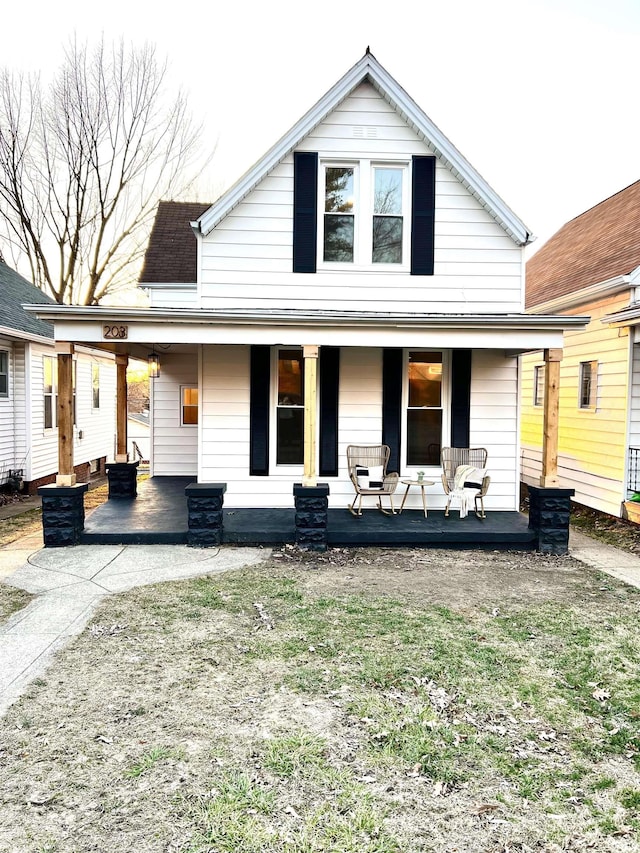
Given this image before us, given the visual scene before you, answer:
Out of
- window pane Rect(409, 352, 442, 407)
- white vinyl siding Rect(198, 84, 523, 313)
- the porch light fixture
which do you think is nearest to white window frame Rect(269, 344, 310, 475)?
white vinyl siding Rect(198, 84, 523, 313)

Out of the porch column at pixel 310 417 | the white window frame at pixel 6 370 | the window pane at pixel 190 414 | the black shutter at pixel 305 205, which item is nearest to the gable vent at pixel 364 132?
the black shutter at pixel 305 205

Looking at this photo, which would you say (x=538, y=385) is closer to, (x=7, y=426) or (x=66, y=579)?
(x=66, y=579)

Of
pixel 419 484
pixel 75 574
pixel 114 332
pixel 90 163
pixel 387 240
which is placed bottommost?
pixel 75 574

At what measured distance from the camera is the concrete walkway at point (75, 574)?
4.29 m

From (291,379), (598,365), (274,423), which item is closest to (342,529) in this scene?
(274,423)

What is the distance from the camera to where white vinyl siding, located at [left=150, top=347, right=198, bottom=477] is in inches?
475

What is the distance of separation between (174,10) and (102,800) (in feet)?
66.6

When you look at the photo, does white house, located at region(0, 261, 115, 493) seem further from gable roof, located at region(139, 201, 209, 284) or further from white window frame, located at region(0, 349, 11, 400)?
gable roof, located at region(139, 201, 209, 284)

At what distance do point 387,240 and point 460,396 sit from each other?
277 centimetres

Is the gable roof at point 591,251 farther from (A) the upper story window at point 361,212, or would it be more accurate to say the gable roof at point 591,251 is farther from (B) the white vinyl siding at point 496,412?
(A) the upper story window at point 361,212

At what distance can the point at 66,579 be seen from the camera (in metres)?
6.10

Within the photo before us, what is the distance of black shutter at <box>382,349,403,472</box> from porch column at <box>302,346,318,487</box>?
1.72 meters

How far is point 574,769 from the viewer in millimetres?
2986

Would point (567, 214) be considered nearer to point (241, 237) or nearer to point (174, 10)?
point (174, 10)
